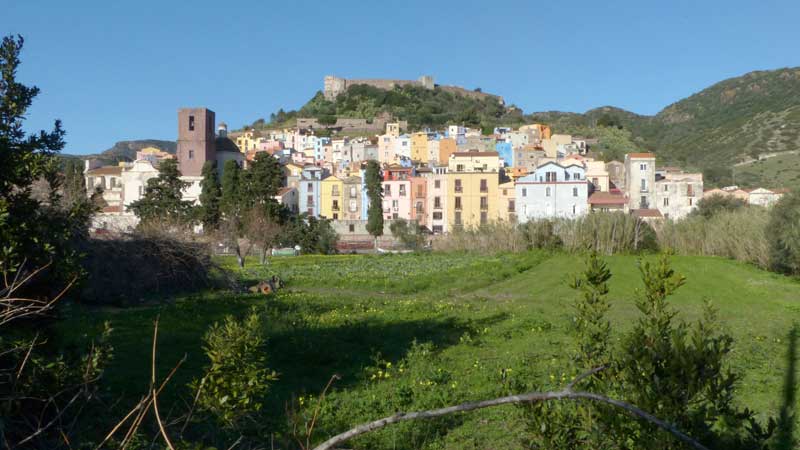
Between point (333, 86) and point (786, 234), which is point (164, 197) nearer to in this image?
point (786, 234)

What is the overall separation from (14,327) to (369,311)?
40.3ft

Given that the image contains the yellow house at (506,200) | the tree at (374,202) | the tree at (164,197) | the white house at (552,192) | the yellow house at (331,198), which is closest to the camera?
the tree at (164,197)

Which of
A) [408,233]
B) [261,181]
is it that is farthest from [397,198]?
[261,181]

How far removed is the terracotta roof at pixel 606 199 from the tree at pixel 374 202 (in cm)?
1858

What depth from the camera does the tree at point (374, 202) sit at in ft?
212

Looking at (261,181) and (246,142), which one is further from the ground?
(246,142)

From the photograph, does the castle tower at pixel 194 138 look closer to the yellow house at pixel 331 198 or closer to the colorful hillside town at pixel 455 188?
the colorful hillside town at pixel 455 188

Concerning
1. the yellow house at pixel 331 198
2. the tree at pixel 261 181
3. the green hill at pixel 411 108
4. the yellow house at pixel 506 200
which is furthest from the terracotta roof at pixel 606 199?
the green hill at pixel 411 108

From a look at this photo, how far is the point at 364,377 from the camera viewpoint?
1059cm

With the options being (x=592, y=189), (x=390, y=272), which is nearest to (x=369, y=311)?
(x=390, y=272)

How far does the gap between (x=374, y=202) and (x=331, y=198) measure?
44.7ft

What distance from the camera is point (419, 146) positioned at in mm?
104312

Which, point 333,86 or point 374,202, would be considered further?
point 333,86

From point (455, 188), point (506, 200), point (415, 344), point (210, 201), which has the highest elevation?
point (455, 188)
